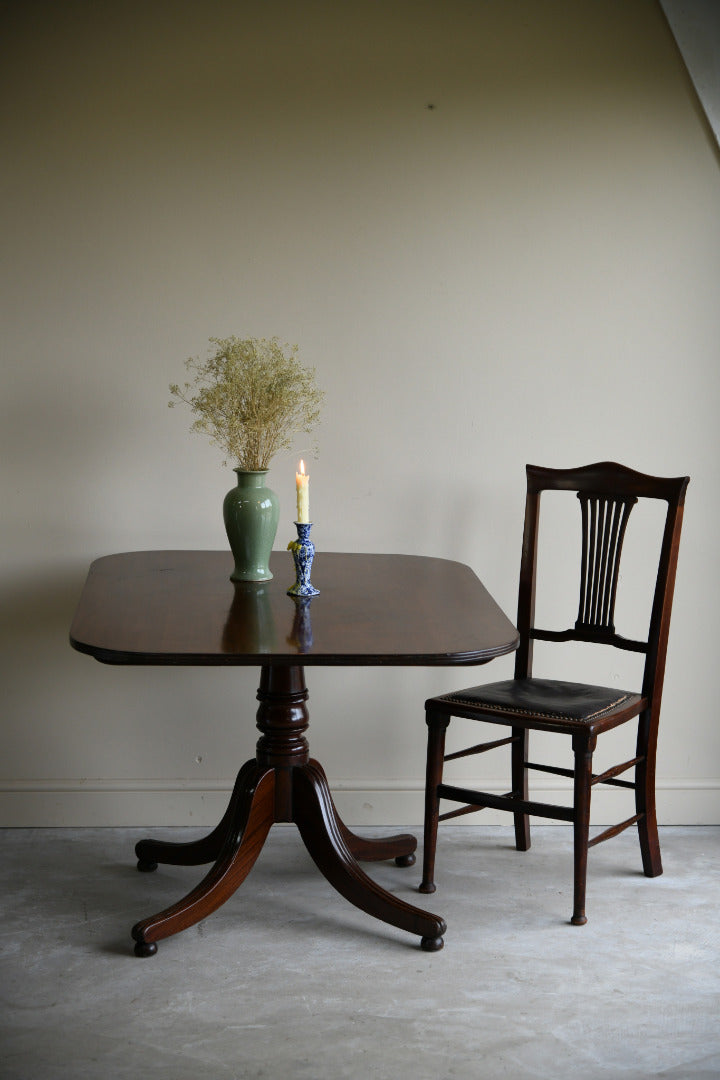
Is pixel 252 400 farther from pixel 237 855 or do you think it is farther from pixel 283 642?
pixel 237 855

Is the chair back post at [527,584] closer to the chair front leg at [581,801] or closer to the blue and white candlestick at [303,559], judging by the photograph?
the chair front leg at [581,801]

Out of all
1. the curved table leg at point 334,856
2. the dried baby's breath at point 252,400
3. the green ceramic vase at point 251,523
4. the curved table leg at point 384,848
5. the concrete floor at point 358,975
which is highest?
the dried baby's breath at point 252,400

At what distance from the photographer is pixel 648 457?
10.6 ft

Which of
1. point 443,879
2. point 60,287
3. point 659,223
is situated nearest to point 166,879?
point 443,879

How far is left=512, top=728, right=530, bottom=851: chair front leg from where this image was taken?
3.04 meters

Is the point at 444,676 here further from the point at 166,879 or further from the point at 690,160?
the point at 690,160

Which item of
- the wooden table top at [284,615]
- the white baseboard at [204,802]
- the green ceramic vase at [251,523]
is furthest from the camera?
the white baseboard at [204,802]

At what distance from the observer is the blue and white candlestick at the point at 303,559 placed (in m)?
2.43

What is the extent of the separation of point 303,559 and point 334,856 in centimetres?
71

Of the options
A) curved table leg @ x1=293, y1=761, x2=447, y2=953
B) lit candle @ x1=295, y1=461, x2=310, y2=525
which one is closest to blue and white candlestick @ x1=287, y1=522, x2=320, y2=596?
lit candle @ x1=295, y1=461, x2=310, y2=525

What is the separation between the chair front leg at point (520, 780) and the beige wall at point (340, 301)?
22 cm

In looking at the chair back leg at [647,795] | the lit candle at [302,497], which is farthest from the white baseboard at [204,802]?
the lit candle at [302,497]

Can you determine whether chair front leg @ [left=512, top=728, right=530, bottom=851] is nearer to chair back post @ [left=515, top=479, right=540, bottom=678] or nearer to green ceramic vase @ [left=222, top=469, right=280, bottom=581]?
chair back post @ [left=515, top=479, right=540, bottom=678]

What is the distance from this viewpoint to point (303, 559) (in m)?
2.43
